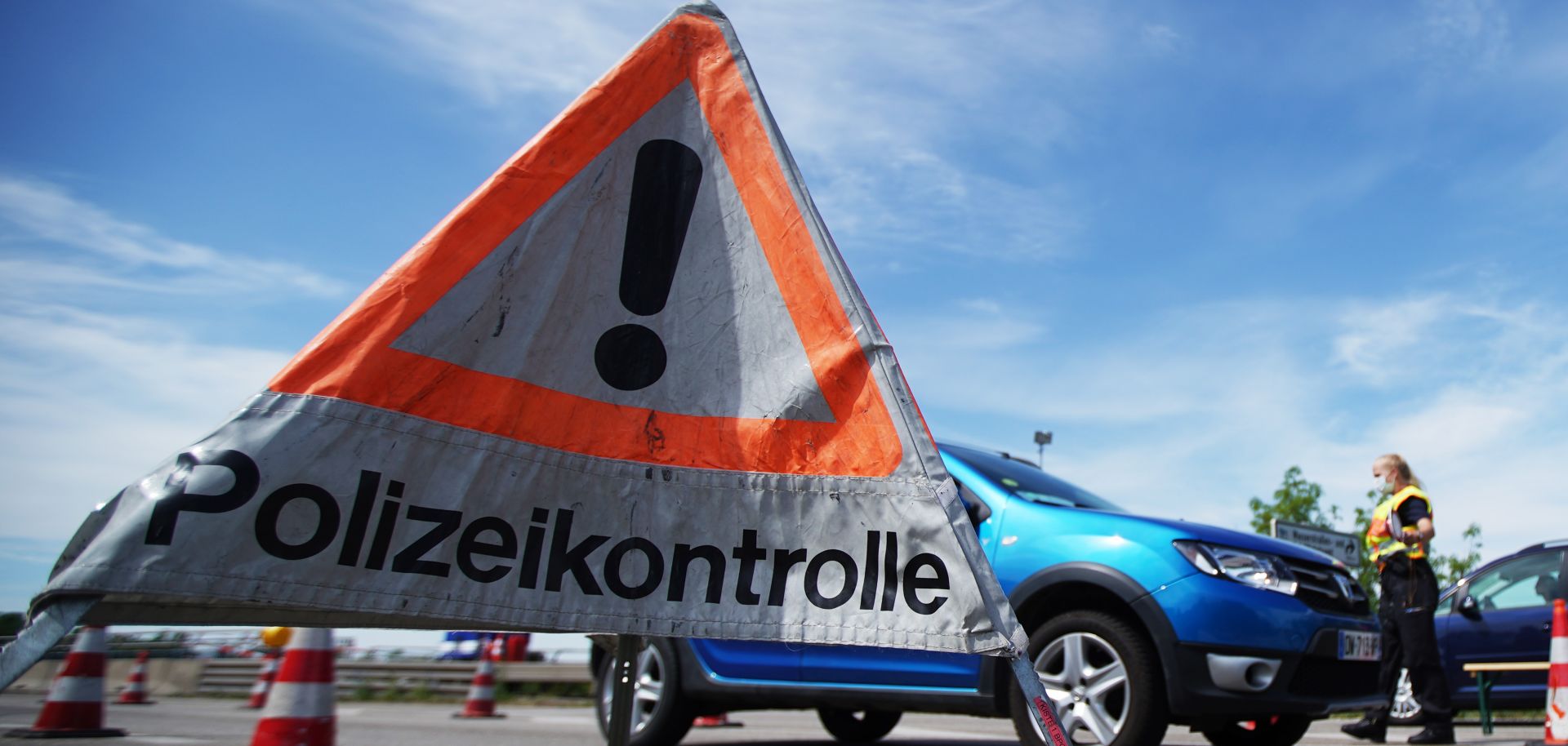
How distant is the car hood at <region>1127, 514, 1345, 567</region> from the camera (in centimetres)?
515

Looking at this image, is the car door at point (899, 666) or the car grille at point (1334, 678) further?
the car door at point (899, 666)

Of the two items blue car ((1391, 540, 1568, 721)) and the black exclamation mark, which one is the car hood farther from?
blue car ((1391, 540, 1568, 721))

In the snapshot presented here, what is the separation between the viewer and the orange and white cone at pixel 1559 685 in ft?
21.1

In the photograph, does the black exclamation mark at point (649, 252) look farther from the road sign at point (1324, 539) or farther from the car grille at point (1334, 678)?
the road sign at point (1324, 539)

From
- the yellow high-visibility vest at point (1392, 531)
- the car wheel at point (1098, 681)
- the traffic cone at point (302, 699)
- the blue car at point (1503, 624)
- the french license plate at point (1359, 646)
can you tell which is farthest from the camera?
the blue car at point (1503, 624)

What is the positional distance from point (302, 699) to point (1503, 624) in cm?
927

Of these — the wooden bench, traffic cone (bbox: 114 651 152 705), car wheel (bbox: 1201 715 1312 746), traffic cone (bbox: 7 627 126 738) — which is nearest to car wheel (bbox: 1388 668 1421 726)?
the wooden bench

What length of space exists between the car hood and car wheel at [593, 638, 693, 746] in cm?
261

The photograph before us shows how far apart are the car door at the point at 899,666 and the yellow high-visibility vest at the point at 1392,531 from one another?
3.52 metres

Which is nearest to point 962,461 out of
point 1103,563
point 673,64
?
point 1103,563

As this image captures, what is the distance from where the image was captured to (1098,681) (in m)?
5.08

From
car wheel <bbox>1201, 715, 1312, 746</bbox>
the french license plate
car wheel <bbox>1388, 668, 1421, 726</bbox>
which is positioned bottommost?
car wheel <bbox>1201, 715, 1312, 746</bbox>

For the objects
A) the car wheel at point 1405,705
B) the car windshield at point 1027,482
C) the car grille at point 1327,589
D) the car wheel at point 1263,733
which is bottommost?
the car wheel at point 1263,733

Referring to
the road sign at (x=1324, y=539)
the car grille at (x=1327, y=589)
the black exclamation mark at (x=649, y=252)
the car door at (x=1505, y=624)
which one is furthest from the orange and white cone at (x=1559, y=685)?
the road sign at (x=1324, y=539)
